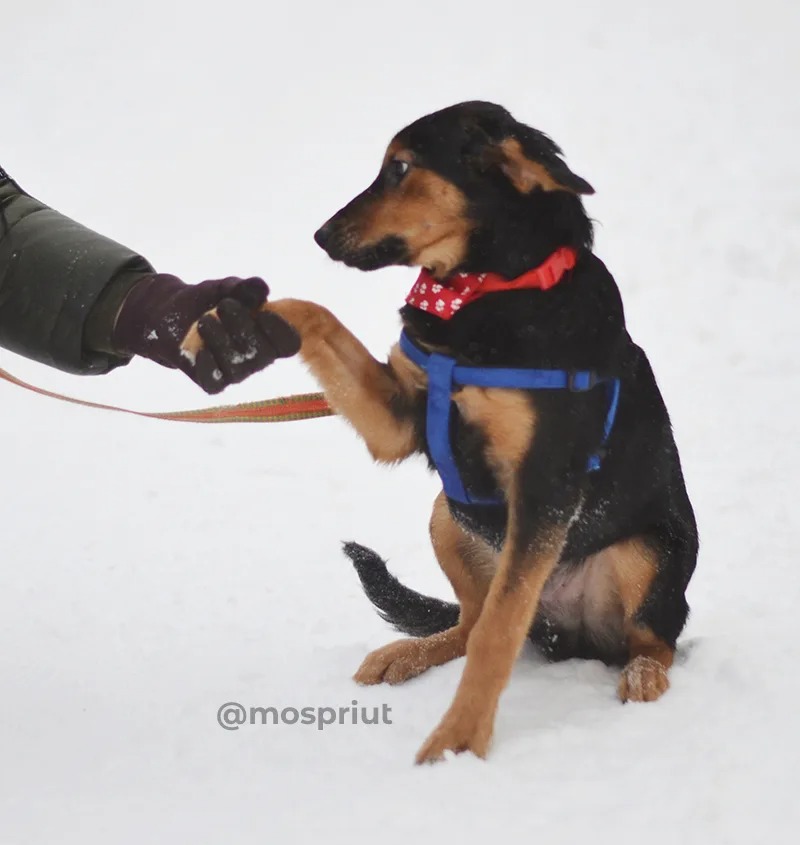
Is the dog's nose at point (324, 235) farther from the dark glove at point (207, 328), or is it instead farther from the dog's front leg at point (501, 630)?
the dog's front leg at point (501, 630)

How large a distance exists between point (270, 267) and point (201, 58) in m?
3.91

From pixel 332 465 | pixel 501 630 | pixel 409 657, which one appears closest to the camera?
pixel 501 630

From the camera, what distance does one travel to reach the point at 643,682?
2973mm

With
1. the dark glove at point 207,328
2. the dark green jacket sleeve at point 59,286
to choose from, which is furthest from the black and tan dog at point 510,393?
the dark green jacket sleeve at point 59,286

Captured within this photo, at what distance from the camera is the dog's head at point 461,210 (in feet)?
9.62

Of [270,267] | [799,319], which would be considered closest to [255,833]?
[799,319]

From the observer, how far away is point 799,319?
6.27 meters

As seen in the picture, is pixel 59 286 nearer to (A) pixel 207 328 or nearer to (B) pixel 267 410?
(A) pixel 207 328

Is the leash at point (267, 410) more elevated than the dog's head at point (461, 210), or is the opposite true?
the dog's head at point (461, 210)

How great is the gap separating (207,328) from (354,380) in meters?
0.58

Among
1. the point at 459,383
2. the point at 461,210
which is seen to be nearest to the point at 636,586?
the point at 459,383

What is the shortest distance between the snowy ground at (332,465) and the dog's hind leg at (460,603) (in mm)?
102

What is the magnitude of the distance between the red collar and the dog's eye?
1.04ft

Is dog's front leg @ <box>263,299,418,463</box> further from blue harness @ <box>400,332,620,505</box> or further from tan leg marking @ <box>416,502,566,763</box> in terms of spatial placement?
tan leg marking @ <box>416,502,566,763</box>
